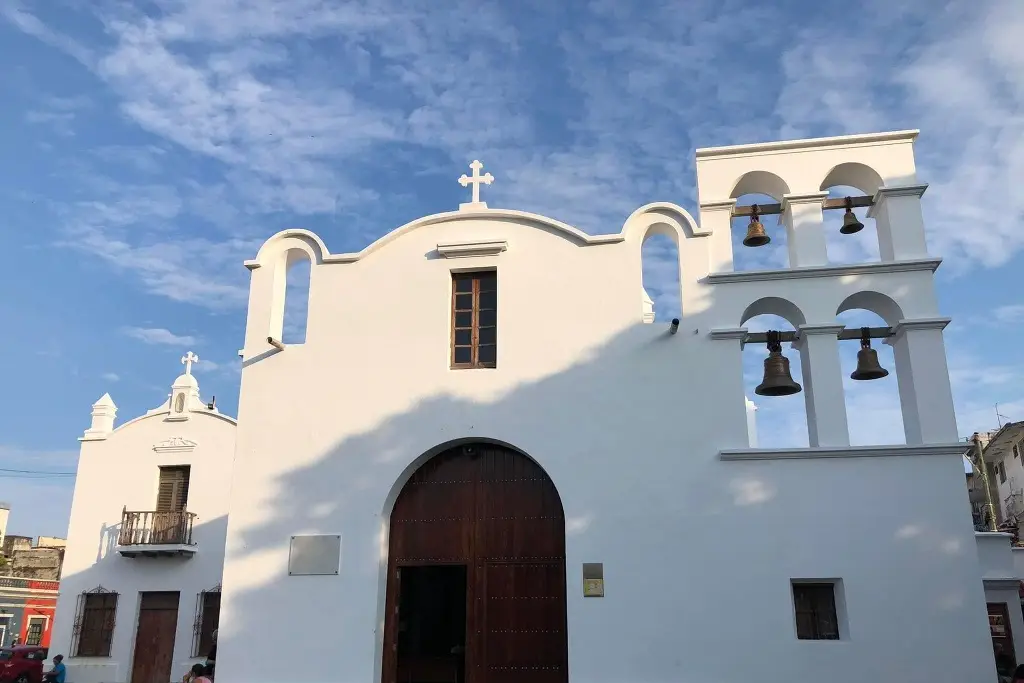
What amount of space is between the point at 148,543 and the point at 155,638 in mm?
2265

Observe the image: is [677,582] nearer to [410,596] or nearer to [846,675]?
[846,675]

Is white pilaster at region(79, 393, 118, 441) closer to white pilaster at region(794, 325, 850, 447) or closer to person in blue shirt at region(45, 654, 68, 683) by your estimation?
person in blue shirt at region(45, 654, 68, 683)

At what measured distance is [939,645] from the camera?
989cm

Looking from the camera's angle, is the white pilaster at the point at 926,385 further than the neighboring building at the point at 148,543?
No

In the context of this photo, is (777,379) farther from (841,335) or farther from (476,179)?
(476,179)

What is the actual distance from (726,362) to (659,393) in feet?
3.09

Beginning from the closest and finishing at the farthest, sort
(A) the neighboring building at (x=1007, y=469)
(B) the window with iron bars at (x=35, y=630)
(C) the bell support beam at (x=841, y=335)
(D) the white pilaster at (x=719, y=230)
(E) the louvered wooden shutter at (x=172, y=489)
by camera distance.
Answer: (C) the bell support beam at (x=841, y=335)
(D) the white pilaster at (x=719, y=230)
(E) the louvered wooden shutter at (x=172, y=489)
(A) the neighboring building at (x=1007, y=469)
(B) the window with iron bars at (x=35, y=630)

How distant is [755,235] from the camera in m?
12.0

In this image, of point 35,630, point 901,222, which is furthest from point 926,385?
point 35,630

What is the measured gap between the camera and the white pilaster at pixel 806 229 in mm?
11547

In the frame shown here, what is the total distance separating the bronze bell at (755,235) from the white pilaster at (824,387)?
1.48 meters

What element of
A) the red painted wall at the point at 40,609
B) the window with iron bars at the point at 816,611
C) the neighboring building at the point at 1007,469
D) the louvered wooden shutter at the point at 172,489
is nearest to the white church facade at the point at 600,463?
the window with iron bars at the point at 816,611

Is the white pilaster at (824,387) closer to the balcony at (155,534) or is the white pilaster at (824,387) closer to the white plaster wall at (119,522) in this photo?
the white plaster wall at (119,522)

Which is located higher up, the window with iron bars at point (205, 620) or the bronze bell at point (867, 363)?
the bronze bell at point (867, 363)
